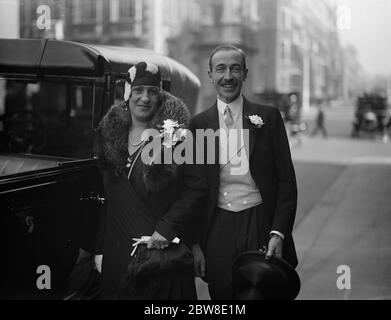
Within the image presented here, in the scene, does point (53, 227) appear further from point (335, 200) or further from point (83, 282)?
point (335, 200)

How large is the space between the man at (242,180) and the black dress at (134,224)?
0.17 m

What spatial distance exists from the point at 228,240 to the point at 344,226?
3632 mm

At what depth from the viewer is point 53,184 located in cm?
317

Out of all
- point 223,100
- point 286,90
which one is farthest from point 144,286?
point 286,90

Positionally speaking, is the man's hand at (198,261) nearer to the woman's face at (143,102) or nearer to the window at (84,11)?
the woman's face at (143,102)

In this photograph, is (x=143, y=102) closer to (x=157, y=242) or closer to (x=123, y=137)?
(x=123, y=137)

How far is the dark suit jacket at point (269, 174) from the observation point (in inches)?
111

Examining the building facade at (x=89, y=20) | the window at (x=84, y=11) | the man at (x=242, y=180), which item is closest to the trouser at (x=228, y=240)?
the man at (x=242, y=180)

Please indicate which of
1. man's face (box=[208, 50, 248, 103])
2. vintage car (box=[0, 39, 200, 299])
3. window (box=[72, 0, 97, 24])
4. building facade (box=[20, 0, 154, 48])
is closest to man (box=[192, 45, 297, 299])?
man's face (box=[208, 50, 248, 103])

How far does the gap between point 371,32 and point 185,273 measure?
2.06 metres

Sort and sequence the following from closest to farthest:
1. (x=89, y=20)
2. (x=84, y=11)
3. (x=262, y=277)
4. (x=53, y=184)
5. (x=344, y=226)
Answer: (x=262, y=277) → (x=53, y=184) → (x=344, y=226) → (x=84, y=11) → (x=89, y=20)

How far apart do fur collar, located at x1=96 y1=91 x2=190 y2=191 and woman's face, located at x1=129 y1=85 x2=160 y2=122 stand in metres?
0.03

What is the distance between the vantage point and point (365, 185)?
8.87 m

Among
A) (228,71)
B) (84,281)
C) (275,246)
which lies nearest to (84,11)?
(84,281)
